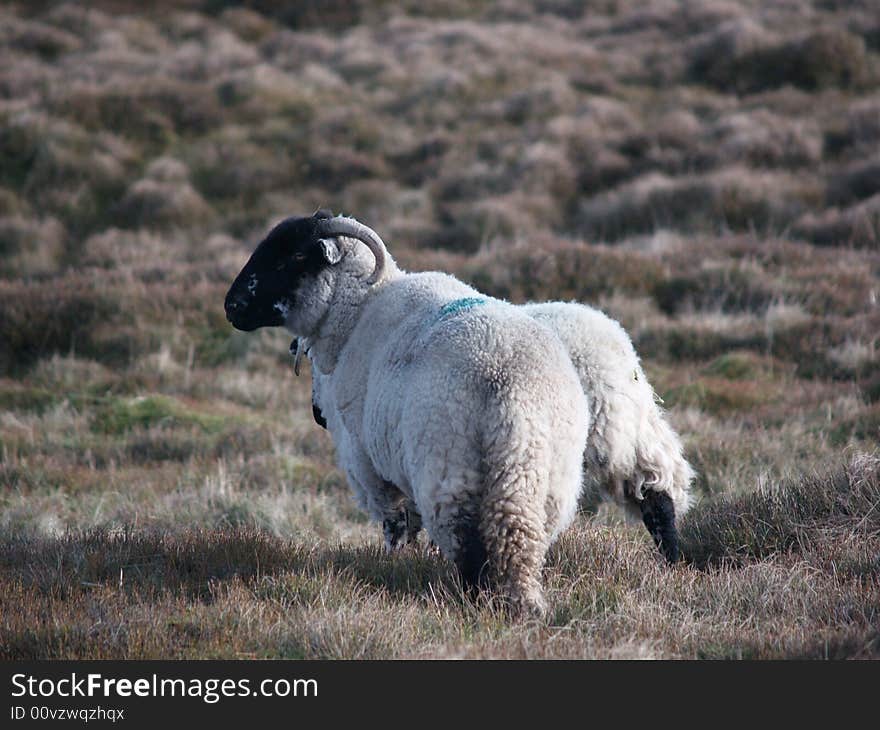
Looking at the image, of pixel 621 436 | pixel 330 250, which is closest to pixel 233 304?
pixel 330 250

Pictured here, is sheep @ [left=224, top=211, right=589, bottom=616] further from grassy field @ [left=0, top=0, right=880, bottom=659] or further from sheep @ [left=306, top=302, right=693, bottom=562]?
sheep @ [left=306, top=302, right=693, bottom=562]

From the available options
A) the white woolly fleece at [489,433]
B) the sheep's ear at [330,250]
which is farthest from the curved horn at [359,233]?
the white woolly fleece at [489,433]

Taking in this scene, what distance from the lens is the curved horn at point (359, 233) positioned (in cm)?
635

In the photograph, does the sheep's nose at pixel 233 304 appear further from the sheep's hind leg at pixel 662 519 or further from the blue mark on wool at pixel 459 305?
the sheep's hind leg at pixel 662 519

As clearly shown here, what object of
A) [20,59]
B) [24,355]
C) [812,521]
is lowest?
[24,355]

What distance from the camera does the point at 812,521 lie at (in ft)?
20.1

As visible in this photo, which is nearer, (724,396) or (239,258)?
(724,396)

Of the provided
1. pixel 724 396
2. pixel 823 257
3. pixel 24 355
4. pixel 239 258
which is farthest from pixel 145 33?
pixel 724 396

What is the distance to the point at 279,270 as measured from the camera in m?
6.45

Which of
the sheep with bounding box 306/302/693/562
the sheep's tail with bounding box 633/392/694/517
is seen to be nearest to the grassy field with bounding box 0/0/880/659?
the sheep with bounding box 306/302/693/562

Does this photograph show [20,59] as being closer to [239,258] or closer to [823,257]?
[239,258]

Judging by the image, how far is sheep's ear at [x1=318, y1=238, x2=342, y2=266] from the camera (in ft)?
20.9

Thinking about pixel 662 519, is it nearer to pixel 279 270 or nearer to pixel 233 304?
pixel 279 270

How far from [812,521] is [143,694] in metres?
3.76
